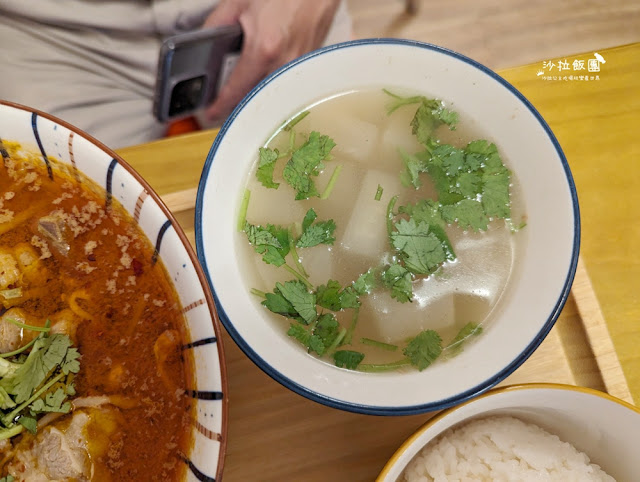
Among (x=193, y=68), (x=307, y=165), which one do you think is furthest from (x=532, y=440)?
(x=193, y=68)

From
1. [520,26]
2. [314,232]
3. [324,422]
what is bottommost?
[324,422]

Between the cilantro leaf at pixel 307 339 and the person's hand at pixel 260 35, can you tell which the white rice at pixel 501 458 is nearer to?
the cilantro leaf at pixel 307 339

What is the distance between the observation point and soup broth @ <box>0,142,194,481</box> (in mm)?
1033

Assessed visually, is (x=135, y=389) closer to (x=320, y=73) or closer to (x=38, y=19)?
(x=320, y=73)

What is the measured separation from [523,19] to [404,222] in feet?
4.92

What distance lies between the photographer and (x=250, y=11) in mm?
1883

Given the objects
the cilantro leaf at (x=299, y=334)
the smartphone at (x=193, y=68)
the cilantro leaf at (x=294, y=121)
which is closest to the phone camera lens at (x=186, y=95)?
the smartphone at (x=193, y=68)

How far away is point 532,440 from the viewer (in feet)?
3.89

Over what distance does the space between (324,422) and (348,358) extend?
17cm

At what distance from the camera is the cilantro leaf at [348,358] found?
1209mm

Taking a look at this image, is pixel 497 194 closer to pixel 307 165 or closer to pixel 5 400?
pixel 307 165

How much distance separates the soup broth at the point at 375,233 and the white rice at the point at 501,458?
22 centimetres

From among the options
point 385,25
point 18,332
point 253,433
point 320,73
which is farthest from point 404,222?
point 385,25

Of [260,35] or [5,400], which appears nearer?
[5,400]
